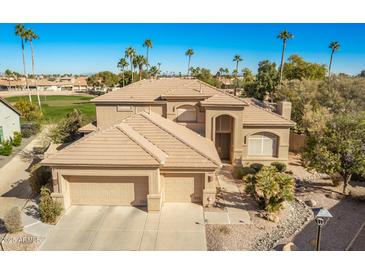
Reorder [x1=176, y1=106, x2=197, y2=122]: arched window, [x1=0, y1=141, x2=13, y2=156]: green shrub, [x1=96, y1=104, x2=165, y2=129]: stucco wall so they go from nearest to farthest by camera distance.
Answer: [x1=176, y1=106, x2=197, y2=122]: arched window, [x1=96, y1=104, x2=165, y2=129]: stucco wall, [x1=0, y1=141, x2=13, y2=156]: green shrub

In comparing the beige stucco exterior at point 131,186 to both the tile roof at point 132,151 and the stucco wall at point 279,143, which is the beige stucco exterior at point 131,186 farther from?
the stucco wall at point 279,143

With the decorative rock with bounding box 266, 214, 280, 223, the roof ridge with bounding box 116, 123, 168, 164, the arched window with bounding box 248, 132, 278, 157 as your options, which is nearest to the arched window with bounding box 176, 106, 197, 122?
the arched window with bounding box 248, 132, 278, 157

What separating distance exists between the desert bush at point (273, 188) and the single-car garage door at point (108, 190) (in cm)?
611

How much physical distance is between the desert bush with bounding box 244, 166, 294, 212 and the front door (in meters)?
9.08

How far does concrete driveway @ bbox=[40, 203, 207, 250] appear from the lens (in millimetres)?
12367

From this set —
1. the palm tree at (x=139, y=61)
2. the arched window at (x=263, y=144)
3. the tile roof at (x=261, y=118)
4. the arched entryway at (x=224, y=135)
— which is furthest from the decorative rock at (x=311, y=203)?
the palm tree at (x=139, y=61)

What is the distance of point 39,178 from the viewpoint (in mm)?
17094

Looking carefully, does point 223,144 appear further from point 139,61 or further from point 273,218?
point 139,61

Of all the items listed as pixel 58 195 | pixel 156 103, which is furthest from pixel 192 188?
pixel 156 103

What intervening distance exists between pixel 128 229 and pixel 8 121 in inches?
971

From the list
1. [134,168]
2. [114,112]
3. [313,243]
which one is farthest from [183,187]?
[114,112]

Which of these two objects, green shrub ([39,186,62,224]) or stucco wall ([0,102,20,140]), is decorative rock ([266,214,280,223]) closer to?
green shrub ([39,186,62,224])

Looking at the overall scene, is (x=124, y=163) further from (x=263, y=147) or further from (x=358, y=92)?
(x=358, y=92)

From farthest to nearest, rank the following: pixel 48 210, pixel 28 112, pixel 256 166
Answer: pixel 28 112
pixel 256 166
pixel 48 210
